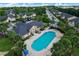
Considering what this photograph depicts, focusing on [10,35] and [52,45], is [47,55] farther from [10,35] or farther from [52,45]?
[10,35]

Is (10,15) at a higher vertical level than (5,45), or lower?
higher

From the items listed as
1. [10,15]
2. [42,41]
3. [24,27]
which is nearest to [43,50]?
[42,41]

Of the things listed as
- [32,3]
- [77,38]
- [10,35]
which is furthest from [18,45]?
[77,38]

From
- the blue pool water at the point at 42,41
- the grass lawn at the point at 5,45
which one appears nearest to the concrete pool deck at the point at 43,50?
the blue pool water at the point at 42,41

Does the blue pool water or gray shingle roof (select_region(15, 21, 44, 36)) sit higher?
gray shingle roof (select_region(15, 21, 44, 36))

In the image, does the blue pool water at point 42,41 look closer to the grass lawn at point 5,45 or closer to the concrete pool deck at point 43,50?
the concrete pool deck at point 43,50

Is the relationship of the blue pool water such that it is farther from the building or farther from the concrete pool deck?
the building

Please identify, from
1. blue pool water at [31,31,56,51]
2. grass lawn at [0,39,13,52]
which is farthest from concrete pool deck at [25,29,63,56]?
grass lawn at [0,39,13,52]

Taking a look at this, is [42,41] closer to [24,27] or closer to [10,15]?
[24,27]
